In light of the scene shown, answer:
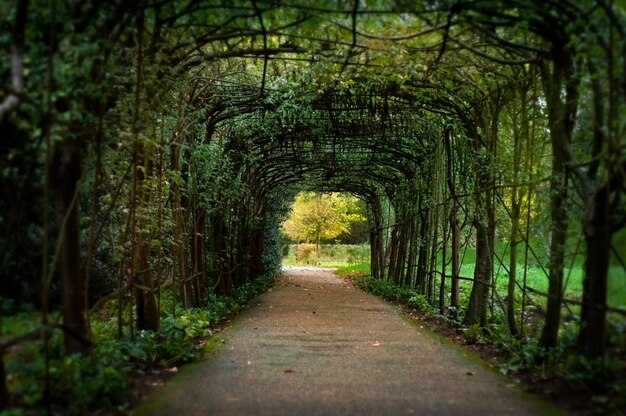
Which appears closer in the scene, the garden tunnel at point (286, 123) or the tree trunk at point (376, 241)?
the garden tunnel at point (286, 123)

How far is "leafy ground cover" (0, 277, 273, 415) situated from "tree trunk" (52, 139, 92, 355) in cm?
23

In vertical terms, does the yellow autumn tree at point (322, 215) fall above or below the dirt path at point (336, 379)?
above

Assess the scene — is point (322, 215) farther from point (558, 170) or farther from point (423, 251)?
point (558, 170)

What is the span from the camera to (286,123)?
10.4 metres

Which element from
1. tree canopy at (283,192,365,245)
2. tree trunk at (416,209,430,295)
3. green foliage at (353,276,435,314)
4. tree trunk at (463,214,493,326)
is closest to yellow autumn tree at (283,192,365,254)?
tree canopy at (283,192,365,245)

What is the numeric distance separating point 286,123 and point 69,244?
641 centimetres

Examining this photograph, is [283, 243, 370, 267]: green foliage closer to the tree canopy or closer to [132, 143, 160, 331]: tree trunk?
the tree canopy

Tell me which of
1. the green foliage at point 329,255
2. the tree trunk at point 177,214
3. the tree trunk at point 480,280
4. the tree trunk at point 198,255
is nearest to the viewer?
the tree trunk at point 177,214

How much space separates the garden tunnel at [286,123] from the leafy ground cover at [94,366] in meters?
0.18

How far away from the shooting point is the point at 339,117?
996 centimetres

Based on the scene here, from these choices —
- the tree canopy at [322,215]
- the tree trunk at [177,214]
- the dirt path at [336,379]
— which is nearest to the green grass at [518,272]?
the dirt path at [336,379]

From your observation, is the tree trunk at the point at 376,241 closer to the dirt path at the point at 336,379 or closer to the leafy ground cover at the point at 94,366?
the dirt path at the point at 336,379

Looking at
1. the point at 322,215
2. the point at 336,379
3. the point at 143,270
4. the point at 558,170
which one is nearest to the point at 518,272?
the point at 558,170

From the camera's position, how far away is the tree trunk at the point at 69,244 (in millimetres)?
4352
